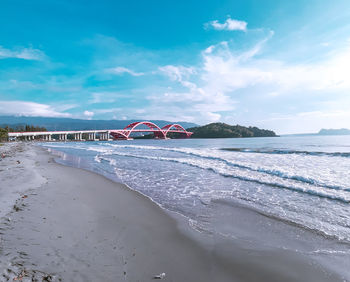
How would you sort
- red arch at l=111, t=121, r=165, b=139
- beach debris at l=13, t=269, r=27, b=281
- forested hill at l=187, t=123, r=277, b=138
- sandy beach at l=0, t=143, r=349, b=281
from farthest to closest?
forested hill at l=187, t=123, r=277, b=138, red arch at l=111, t=121, r=165, b=139, sandy beach at l=0, t=143, r=349, b=281, beach debris at l=13, t=269, r=27, b=281

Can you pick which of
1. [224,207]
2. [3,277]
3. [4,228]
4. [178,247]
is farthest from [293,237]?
[4,228]

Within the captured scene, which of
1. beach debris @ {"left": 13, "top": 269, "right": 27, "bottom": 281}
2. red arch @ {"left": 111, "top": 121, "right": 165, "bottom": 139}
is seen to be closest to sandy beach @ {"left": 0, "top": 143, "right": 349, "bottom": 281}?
beach debris @ {"left": 13, "top": 269, "right": 27, "bottom": 281}

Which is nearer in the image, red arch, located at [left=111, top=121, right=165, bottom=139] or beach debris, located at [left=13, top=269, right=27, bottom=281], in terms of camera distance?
beach debris, located at [left=13, top=269, right=27, bottom=281]

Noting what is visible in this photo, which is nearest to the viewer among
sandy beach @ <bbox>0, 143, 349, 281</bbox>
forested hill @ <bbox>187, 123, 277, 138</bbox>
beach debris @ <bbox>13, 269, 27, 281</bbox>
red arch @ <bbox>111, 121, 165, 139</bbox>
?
beach debris @ <bbox>13, 269, 27, 281</bbox>

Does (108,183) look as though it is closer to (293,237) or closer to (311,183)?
(293,237)

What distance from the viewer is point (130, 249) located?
2.57m

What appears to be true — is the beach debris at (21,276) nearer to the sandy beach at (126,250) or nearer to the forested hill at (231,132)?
the sandy beach at (126,250)

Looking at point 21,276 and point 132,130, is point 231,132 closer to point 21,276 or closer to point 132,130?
point 132,130

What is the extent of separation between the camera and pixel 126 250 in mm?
2543

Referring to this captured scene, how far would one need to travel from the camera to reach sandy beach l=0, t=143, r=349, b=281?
6.82 ft

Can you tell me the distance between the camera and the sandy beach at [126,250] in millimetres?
2078

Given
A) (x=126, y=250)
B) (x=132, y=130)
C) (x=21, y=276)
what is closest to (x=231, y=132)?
(x=132, y=130)

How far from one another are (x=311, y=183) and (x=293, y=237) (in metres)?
4.73

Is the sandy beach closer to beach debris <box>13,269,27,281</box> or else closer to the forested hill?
beach debris <box>13,269,27,281</box>
